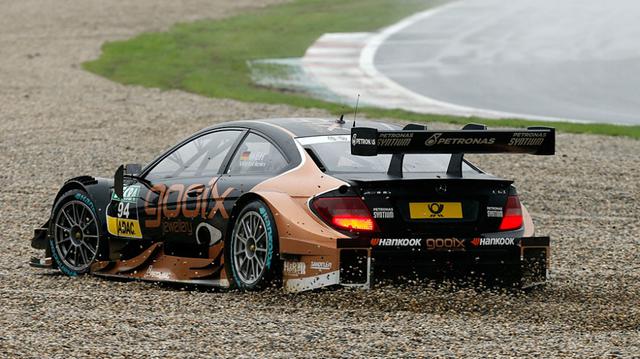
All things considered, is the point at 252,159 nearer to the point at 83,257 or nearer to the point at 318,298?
the point at 318,298

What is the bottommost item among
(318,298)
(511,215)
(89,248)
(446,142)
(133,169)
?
(318,298)

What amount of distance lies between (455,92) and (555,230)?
1051cm

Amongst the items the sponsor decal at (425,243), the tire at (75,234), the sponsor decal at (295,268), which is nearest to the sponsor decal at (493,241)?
the sponsor decal at (425,243)

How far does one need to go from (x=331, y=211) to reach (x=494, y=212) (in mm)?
1068

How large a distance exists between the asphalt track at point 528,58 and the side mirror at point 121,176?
36.0 feet

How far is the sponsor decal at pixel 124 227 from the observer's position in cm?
978

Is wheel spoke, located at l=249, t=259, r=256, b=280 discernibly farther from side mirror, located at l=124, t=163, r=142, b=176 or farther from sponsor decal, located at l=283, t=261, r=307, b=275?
side mirror, located at l=124, t=163, r=142, b=176

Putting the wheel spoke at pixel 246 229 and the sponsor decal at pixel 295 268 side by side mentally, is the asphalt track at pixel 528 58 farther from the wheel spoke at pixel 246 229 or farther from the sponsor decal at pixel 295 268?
the sponsor decal at pixel 295 268

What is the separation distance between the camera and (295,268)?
27.5 feet

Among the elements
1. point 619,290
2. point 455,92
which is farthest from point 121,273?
point 455,92

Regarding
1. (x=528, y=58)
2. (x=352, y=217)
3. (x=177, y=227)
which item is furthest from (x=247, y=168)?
(x=528, y=58)

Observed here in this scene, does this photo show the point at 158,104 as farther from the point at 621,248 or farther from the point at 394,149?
the point at 394,149

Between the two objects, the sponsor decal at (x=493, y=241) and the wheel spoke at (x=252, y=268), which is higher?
the sponsor decal at (x=493, y=241)

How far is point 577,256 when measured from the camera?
1093 cm
